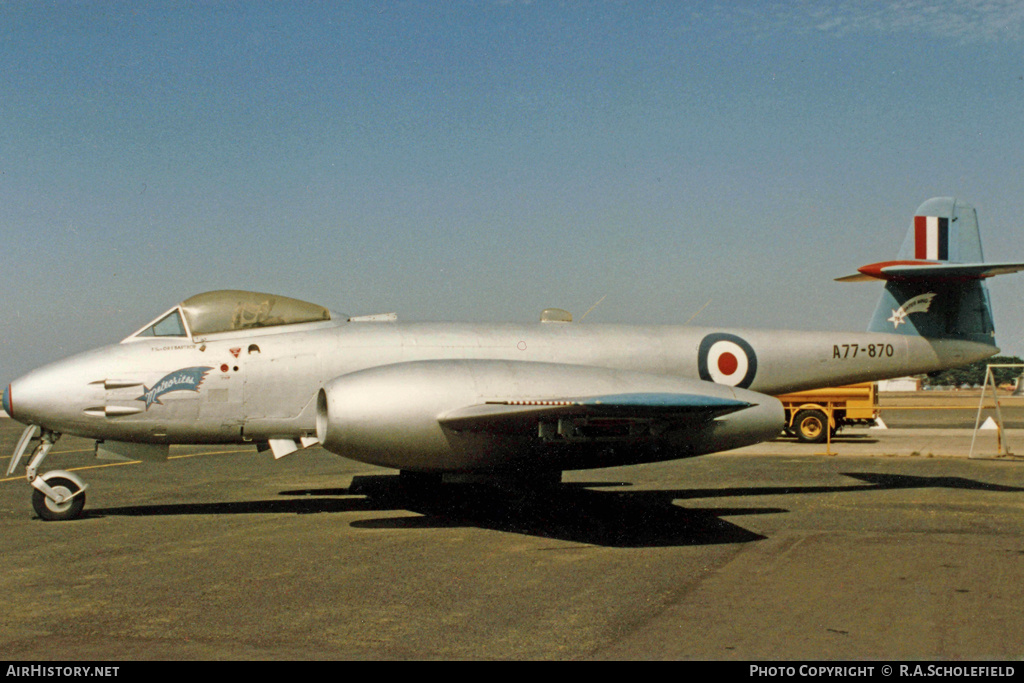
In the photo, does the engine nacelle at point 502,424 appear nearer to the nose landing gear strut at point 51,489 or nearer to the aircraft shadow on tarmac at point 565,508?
the aircraft shadow on tarmac at point 565,508

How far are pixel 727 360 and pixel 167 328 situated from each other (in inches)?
276

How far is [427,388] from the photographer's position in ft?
27.2

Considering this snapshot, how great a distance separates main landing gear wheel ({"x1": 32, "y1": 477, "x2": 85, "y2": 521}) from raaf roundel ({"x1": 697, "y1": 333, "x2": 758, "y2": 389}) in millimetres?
7661

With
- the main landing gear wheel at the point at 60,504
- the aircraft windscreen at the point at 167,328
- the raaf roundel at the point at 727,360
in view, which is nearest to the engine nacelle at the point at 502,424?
the raaf roundel at the point at 727,360

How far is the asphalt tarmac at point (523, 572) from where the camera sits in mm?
4840

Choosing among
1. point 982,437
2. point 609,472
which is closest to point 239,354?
point 609,472

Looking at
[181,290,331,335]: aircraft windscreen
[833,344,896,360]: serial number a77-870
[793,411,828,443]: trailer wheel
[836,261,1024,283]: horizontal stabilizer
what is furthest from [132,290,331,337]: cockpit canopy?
[793,411,828,443]: trailer wheel

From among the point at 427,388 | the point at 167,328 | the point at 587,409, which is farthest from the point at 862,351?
the point at 167,328

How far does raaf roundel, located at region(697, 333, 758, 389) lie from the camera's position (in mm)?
10742

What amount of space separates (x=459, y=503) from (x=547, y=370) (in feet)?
8.38

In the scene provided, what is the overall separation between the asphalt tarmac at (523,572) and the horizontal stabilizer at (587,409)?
3.84 feet

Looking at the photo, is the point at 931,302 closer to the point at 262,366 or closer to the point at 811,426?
the point at 262,366

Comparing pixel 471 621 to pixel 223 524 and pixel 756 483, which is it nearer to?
pixel 223 524

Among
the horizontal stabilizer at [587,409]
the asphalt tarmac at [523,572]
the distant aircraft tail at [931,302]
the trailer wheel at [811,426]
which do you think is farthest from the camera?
the trailer wheel at [811,426]
